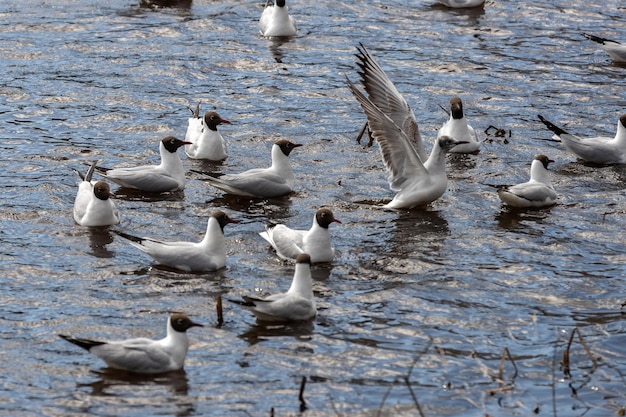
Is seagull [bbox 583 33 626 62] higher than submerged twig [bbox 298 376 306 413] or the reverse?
higher

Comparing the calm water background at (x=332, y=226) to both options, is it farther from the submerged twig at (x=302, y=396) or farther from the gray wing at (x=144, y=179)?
the gray wing at (x=144, y=179)

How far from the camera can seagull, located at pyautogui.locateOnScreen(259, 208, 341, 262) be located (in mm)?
13797

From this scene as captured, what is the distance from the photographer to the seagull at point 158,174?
16.2 m

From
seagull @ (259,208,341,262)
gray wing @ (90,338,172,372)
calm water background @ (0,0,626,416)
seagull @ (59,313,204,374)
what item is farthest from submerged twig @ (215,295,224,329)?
seagull @ (259,208,341,262)

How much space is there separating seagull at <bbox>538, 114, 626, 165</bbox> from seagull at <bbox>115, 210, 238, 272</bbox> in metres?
6.28

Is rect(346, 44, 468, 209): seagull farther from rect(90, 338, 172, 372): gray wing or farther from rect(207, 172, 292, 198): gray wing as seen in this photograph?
rect(90, 338, 172, 372): gray wing

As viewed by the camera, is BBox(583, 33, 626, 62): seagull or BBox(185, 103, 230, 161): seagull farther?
BBox(583, 33, 626, 62): seagull

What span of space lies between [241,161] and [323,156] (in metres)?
1.21

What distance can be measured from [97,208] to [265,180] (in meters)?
2.40

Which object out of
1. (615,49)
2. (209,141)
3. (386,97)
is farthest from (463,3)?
(209,141)


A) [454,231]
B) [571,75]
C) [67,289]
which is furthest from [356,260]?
[571,75]

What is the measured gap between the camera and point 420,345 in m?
11.9

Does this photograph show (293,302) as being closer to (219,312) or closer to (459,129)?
(219,312)

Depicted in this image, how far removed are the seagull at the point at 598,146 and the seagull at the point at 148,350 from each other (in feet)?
27.2
